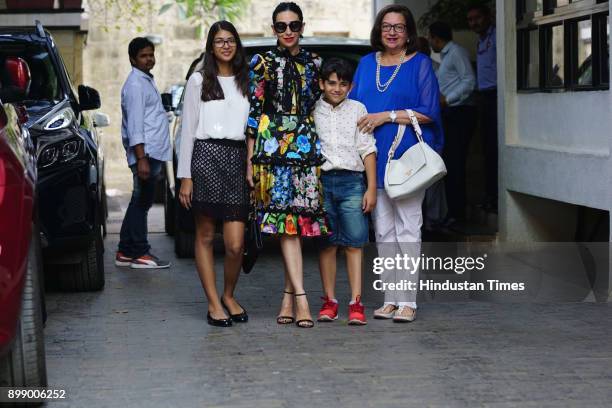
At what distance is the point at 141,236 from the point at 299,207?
144 inches

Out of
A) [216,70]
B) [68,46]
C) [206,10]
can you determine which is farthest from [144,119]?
[206,10]

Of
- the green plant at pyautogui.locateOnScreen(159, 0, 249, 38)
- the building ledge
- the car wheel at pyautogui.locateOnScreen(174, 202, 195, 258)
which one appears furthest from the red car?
the green plant at pyautogui.locateOnScreen(159, 0, 249, 38)

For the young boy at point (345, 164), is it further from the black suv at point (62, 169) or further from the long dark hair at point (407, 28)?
the black suv at point (62, 169)

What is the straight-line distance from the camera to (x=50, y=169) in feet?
28.9

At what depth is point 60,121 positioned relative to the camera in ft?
30.1

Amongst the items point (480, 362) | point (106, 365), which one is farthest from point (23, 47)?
point (480, 362)

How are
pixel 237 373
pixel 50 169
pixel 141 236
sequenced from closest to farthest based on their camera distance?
pixel 237 373 → pixel 50 169 → pixel 141 236

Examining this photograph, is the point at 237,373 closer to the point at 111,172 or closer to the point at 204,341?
the point at 204,341

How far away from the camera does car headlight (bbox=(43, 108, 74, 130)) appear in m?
9.03

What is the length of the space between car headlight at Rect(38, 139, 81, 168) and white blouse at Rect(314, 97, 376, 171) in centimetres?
197

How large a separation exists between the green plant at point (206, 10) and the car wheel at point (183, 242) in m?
15.2

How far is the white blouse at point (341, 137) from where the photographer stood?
7922mm

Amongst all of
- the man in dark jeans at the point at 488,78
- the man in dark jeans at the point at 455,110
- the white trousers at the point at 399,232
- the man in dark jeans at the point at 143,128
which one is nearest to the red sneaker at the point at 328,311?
the white trousers at the point at 399,232

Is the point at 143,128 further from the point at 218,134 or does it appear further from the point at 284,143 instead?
the point at 284,143
